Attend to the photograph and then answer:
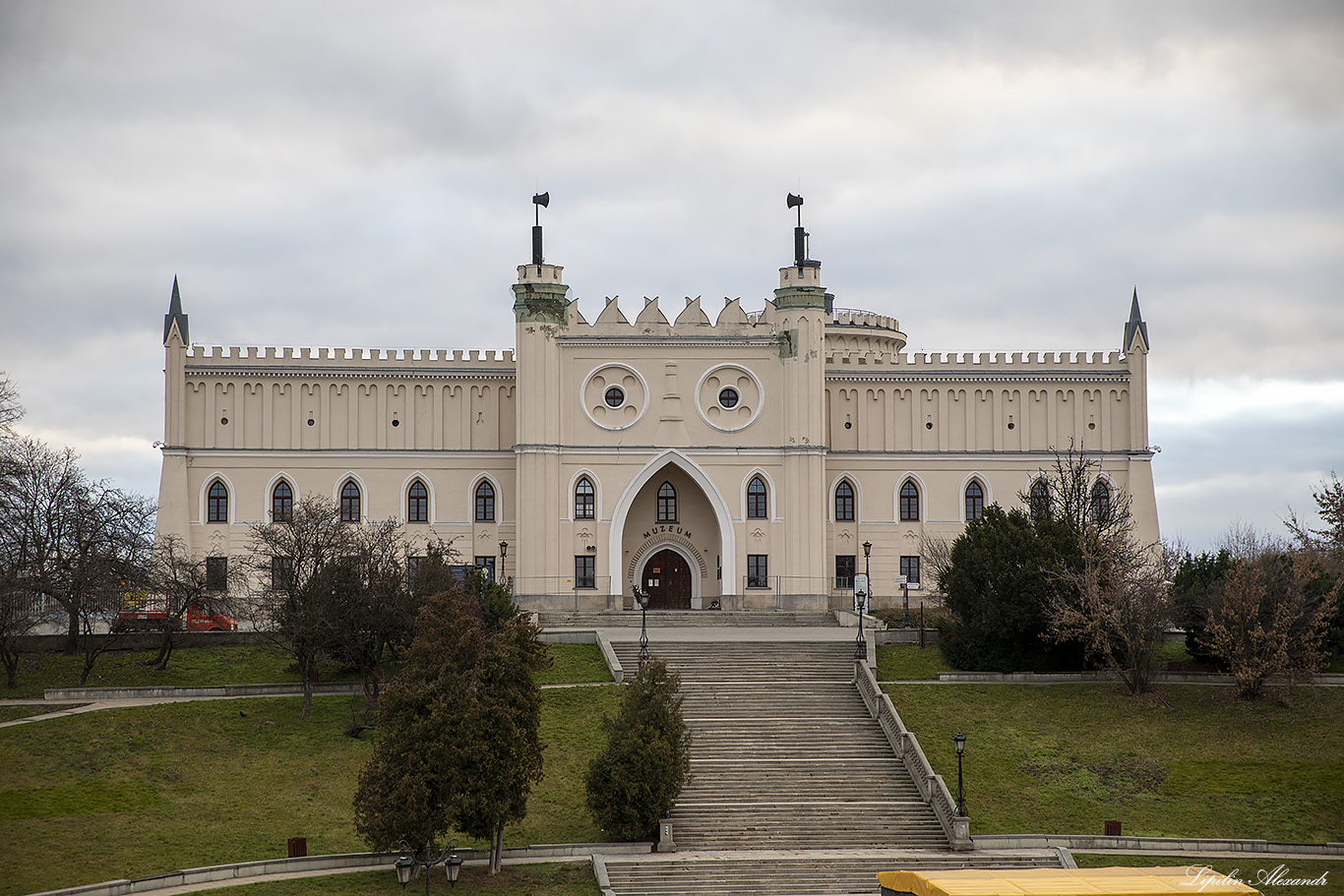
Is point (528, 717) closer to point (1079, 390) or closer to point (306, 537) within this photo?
point (306, 537)

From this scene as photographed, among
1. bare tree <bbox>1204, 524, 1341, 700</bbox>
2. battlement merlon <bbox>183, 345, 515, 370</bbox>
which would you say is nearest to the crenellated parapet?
battlement merlon <bbox>183, 345, 515, 370</bbox>

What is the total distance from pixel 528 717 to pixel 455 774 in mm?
2125

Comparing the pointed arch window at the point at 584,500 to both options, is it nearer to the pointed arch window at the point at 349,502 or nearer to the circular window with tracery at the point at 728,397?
the circular window with tracery at the point at 728,397

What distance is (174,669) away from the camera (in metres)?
36.2

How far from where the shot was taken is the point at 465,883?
24.5 m

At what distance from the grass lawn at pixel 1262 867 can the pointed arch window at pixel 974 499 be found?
23428 millimetres

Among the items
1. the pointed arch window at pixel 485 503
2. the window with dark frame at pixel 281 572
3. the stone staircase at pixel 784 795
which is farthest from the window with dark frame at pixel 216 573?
the stone staircase at pixel 784 795

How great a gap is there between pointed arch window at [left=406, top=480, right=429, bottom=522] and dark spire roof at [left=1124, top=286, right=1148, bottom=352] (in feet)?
82.6

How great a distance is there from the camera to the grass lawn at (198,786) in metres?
24.7

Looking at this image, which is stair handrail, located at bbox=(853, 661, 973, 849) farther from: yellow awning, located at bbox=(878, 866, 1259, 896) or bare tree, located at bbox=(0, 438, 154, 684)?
bare tree, located at bbox=(0, 438, 154, 684)

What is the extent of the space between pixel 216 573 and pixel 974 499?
25517 millimetres

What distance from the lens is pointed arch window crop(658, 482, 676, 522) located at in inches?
1863

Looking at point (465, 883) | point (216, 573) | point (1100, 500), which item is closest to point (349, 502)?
point (216, 573)

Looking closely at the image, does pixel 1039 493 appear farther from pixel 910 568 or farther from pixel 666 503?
pixel 666 503
